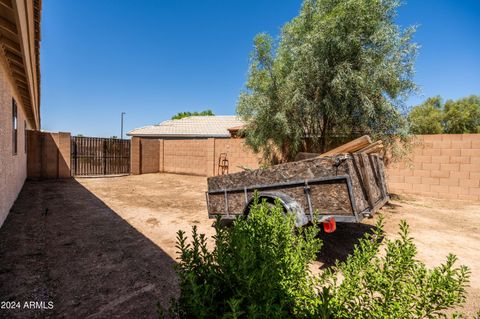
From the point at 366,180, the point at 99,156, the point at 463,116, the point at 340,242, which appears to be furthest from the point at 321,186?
the point at 463,116

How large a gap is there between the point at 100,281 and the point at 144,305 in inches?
35.4

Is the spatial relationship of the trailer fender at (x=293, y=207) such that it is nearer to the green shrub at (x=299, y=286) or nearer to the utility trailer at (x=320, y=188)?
the utility trailer at (x=320, y=188)

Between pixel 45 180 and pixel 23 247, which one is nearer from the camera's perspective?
pixel 23 247

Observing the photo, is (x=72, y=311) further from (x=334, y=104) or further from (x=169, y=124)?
(x=169, y=124)

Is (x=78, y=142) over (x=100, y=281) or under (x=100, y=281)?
over

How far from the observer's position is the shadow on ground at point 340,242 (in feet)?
13.5

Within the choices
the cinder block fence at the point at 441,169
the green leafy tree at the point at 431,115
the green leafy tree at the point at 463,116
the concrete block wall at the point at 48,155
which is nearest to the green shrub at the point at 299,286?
the cinder block fence at the point at 441,169

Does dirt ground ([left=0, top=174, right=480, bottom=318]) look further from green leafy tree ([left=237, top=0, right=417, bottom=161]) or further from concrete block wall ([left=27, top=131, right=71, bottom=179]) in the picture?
concrete block wall ([left=27, top=131, right=71, bottom=179])

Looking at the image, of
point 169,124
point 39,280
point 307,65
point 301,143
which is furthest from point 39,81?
point 169,124

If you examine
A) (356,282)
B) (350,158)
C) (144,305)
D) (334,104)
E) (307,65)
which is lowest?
(144,305)

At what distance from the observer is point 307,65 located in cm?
850

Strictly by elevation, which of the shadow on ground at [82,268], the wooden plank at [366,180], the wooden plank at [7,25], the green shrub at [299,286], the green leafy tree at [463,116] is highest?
the green leafy tree at [463,116]

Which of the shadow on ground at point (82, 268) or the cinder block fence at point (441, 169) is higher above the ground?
the cinder block fence at point (441, 169)

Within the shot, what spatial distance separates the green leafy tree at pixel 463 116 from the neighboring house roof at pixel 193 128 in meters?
26.1
